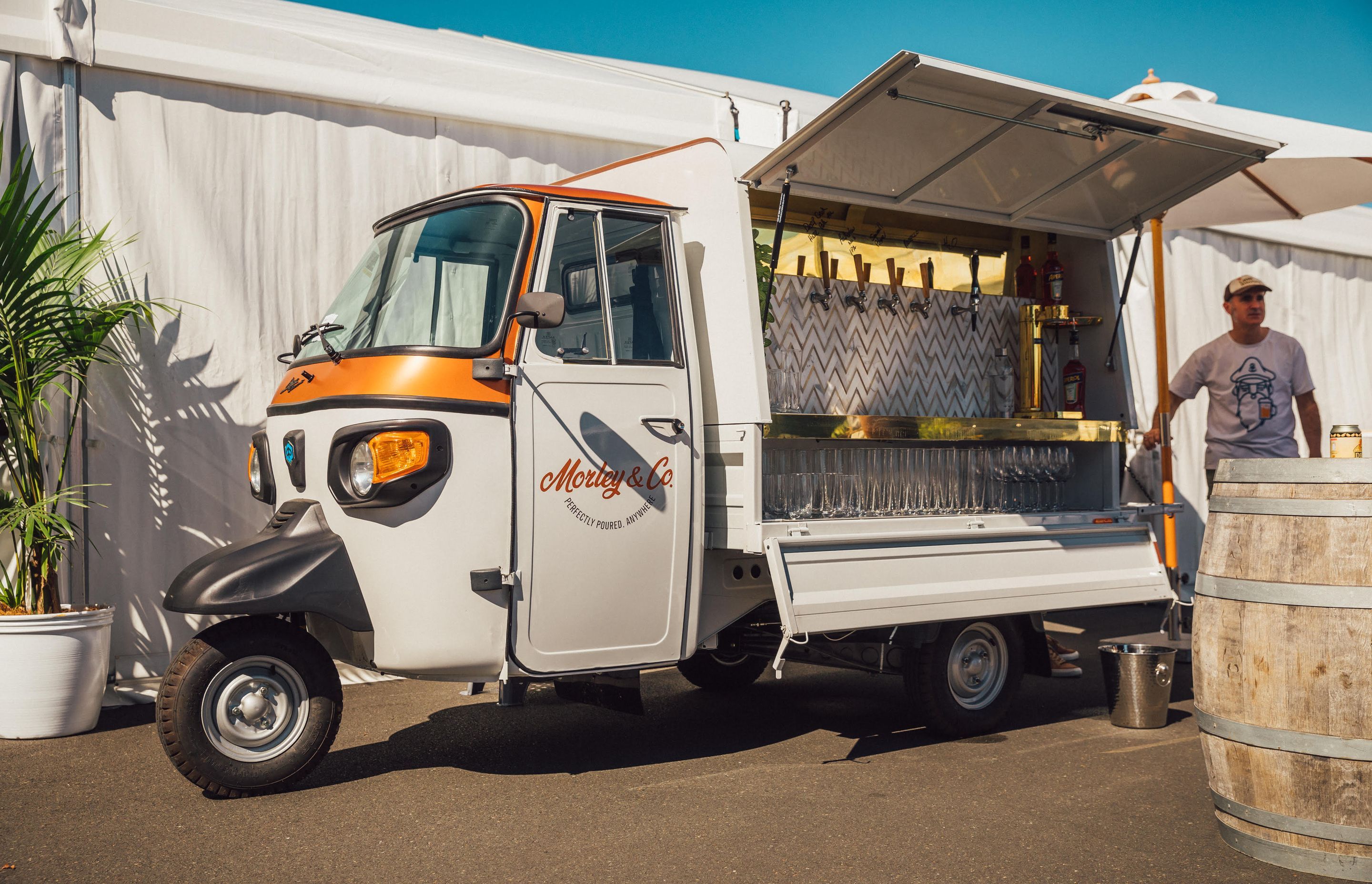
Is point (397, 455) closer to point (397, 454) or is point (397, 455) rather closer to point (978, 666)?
point (397, 454)

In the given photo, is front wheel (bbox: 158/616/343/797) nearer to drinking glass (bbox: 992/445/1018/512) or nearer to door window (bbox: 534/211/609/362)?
door window (bbox: 534/211/609/362)

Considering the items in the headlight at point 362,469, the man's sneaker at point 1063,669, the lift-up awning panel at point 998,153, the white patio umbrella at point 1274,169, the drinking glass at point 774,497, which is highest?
the white patio umbrella at point 1274,169

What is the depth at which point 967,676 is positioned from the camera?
505 centimetres

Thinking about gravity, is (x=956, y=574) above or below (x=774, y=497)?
below

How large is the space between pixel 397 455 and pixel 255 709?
39.7 inches

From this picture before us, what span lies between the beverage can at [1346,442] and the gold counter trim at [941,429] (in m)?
1.67

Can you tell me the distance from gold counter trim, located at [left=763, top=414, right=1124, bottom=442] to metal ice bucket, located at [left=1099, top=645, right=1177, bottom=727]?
1.06 meters

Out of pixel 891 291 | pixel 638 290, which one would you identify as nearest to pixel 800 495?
pixel 638 290

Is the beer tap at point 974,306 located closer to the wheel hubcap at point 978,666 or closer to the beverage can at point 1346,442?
the wheel hubcap at point 978,666

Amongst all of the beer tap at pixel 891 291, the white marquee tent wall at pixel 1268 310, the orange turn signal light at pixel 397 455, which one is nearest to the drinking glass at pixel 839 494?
the beer tap at pixel 891 291

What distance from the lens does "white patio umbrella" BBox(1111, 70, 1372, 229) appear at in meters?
5.77

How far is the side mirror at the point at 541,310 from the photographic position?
3895 millimetres

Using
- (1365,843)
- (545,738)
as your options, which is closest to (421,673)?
(545,738)

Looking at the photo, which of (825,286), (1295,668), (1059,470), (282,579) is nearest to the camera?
(1295,668)
